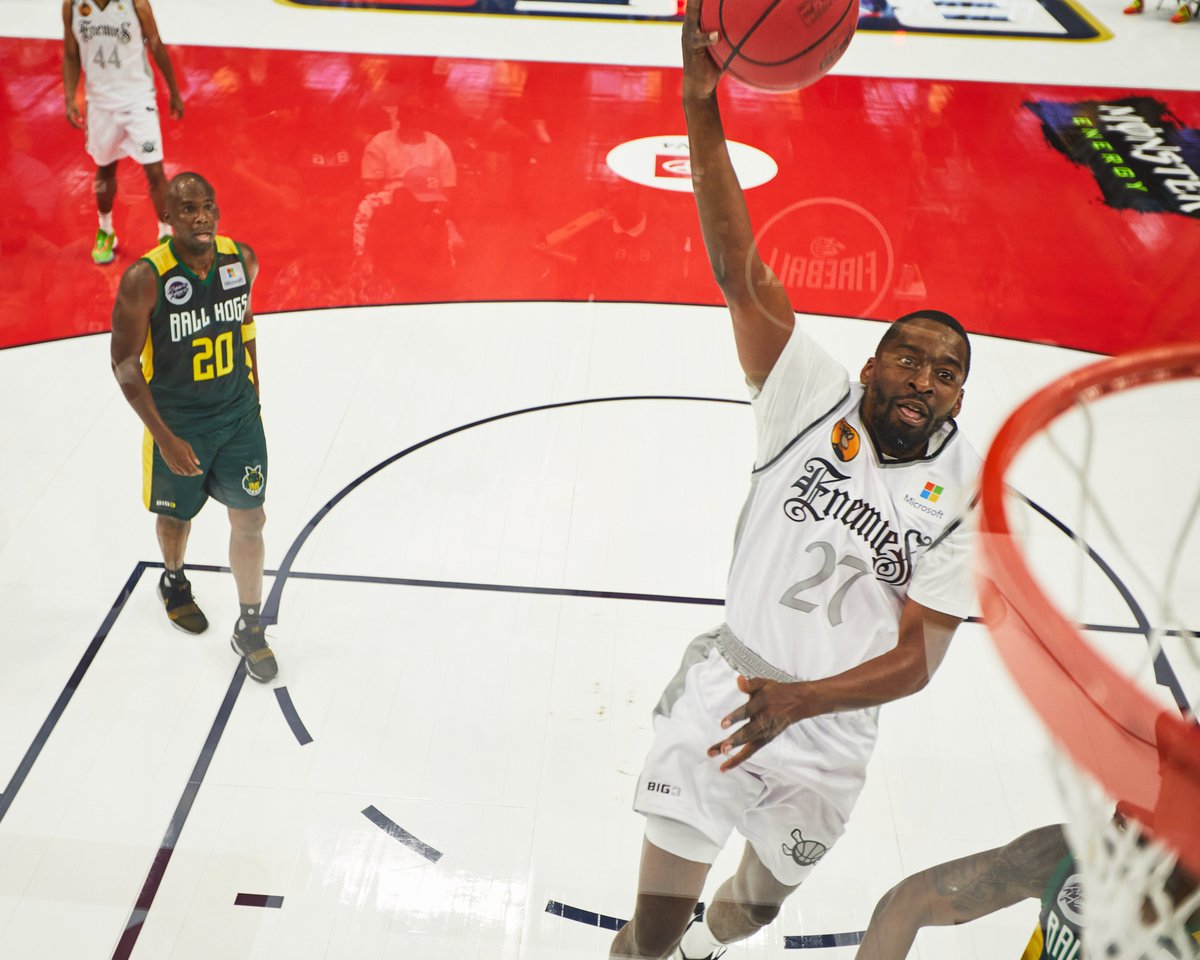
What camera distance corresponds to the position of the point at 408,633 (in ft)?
8.96

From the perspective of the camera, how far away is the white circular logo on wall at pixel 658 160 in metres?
4.27

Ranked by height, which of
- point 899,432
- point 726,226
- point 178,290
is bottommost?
point 178,290

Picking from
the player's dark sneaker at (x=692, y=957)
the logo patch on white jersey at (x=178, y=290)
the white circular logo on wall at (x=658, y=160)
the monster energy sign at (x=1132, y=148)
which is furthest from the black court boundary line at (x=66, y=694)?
the monster energy sign at (x=1132, y=148)

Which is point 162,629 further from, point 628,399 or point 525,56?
point 525,56

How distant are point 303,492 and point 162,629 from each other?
507 mm

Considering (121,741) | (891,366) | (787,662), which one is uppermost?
(891,366)

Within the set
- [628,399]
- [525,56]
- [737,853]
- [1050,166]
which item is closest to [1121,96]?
[1050,166]

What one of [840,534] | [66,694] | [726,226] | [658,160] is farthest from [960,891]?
[658,160]

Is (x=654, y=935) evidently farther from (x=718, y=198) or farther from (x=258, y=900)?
(x=718, y=198)

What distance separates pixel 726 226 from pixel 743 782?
1047 mm

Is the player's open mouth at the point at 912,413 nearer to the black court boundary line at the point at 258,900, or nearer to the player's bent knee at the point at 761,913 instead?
the player's bent knee at the point at 761,913

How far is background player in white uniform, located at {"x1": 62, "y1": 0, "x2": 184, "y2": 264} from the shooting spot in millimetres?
3643

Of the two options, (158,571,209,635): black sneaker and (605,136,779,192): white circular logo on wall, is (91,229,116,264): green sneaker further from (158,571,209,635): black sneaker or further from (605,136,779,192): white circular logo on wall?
(605,136,779,192): white circular logo on wall

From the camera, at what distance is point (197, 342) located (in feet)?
7.82
